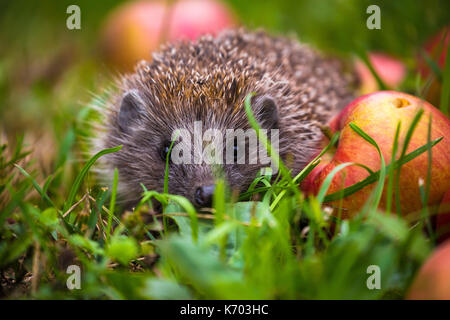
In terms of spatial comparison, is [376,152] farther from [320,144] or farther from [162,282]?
[162,282]

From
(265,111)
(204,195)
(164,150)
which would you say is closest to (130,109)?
(164,150)

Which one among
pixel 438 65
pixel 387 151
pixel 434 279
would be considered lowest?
pixel 434 279

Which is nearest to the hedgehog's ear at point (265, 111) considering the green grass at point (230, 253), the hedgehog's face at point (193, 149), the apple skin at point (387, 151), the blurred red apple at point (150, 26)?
the hedgehog's face at point (193, 149)

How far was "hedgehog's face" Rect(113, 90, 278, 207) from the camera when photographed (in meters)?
2.96

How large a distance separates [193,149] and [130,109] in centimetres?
77

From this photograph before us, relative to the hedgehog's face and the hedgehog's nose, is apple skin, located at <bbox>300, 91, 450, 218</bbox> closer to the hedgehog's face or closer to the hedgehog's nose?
the hedgehog's face

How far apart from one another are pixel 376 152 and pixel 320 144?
786mm

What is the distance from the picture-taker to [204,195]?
2705 mm

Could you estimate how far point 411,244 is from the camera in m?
2.04

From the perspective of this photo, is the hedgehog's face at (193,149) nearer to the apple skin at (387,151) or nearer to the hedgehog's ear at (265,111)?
the hedgehog's ear at (265,111)

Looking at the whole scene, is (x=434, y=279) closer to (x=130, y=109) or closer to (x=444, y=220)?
(x=444, y=220)

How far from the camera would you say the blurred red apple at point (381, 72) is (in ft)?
15.2
